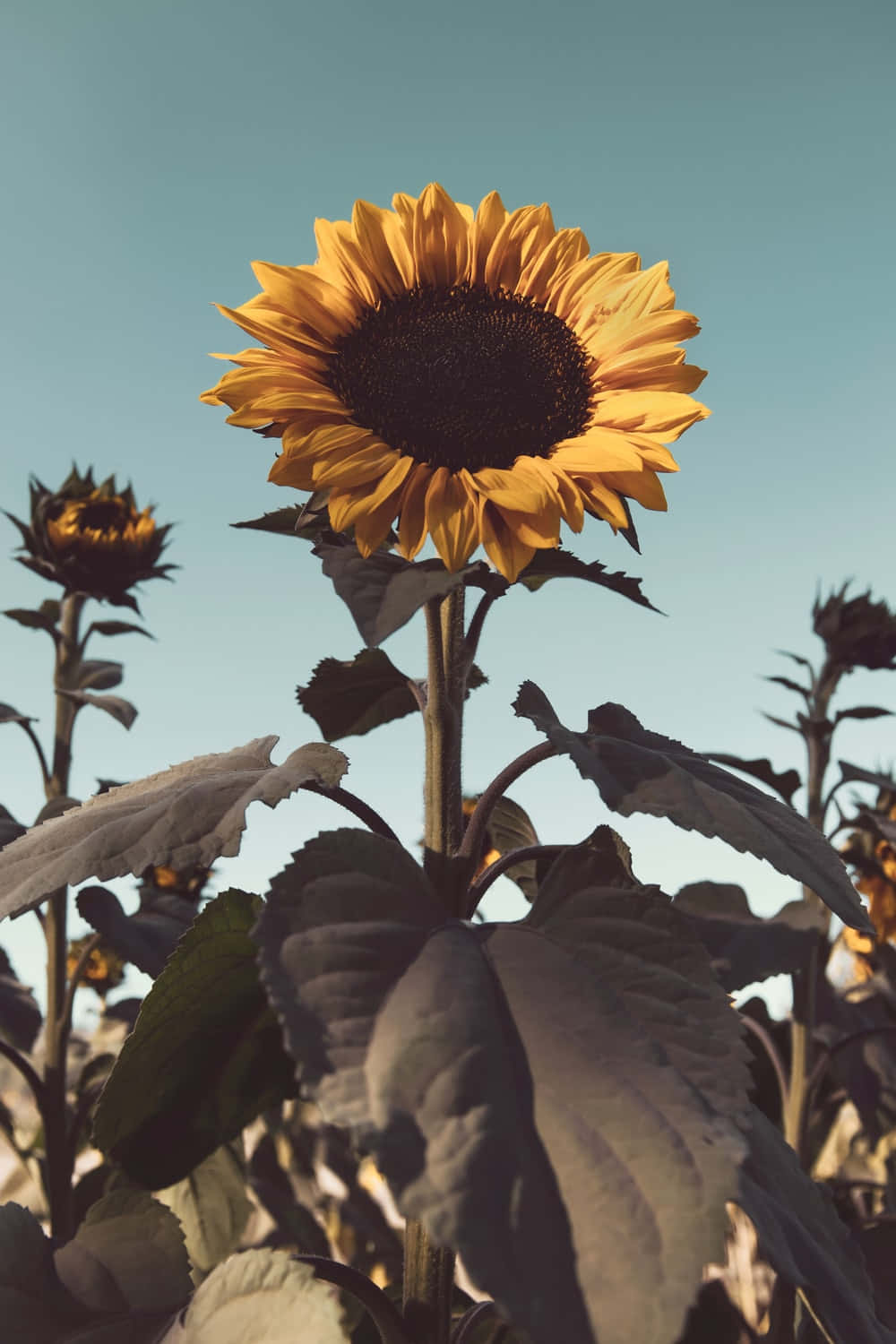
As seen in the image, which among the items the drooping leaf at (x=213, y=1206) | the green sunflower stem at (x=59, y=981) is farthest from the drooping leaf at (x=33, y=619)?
the drooping leaf at (x=213, y=1206)

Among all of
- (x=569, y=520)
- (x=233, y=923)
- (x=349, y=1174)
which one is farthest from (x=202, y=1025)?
(x=349, y=1174)

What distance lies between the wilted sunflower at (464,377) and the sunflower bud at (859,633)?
1.07 m

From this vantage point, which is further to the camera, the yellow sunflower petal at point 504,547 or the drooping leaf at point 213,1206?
the drooping leaf at point 213,1206

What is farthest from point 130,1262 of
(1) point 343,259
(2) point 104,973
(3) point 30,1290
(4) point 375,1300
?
(2) point 104,973

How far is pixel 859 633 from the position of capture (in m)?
1.84

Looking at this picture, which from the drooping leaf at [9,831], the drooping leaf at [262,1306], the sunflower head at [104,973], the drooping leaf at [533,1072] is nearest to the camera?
the drooping leaf at [533,1072]

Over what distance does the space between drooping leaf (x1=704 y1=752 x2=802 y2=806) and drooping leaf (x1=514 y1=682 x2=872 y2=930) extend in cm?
94

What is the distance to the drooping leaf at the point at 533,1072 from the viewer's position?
0.46 metres

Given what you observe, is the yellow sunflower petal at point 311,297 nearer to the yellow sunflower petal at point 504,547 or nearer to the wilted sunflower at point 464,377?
the wilted sunflower at point 464,377

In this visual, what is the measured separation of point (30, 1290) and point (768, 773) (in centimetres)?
120

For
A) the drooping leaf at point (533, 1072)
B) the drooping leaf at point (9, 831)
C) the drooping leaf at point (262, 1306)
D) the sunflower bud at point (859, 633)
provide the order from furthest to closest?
the sunflower bud at point (859, 633)
the drooping leaf at point (9, 831)
the drooping leaf at point (262, 1306)
the drooping leaf at point (533, 1072)

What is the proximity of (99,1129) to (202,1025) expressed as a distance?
0.31 ft

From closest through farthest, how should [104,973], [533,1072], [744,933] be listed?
[533,1072]
[744,933]
[104,973]

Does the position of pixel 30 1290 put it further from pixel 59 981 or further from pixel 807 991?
pixel 807 991
